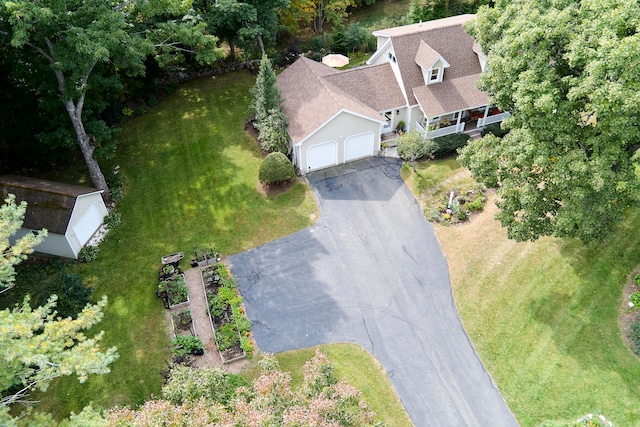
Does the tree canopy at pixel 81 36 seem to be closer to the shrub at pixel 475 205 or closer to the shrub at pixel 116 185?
the shrub at pixel 116 185

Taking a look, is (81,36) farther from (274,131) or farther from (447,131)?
(447,131)

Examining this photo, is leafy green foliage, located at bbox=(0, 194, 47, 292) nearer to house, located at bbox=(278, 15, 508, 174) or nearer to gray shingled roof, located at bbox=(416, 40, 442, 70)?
house, located at bbox=(278, 15, 508, 174)

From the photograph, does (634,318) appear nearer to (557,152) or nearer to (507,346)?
(507,346)

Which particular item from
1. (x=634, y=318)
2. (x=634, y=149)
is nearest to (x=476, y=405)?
(x=634, y=318)

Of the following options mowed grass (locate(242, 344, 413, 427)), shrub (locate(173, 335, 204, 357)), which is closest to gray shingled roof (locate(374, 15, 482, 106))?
mowed grass (locate(242, 344, 413, 427))

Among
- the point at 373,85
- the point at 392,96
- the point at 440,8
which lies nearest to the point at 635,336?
the point at 392,96

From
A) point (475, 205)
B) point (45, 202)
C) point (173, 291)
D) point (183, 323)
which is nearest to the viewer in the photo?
point (183, 323)

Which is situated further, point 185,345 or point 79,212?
point 79,212
